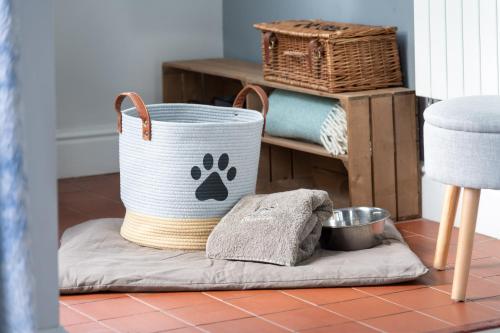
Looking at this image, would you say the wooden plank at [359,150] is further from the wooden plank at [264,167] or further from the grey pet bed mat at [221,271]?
the wooden plank at [264,167]

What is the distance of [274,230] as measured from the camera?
280 centimetres

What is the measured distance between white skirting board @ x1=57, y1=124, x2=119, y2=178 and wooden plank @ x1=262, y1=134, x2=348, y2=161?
815mm

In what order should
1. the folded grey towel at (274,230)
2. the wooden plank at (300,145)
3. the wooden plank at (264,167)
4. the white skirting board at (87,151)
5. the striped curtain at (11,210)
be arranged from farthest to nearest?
the white skirting board at (87,151)
the wooden plank at (264,167)
the wooden plank at (300,145)
the folded grey towel at (274,230)
the striped curtain at (11,210)

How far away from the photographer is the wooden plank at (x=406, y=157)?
11.0 ft

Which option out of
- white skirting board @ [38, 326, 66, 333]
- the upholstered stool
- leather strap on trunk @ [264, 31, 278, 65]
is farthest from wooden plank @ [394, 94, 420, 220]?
white skirting board @ [38, 326, 66, 333]

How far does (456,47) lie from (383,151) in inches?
16.5

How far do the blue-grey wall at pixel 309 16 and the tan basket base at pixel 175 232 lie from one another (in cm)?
92

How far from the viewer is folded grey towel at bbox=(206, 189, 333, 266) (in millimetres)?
2783

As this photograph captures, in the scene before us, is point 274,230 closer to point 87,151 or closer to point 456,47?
point 456,47

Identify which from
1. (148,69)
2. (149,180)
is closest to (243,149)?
(149,180)

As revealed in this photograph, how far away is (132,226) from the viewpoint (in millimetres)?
3092

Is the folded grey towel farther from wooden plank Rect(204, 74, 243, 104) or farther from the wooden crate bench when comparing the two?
wooden plank Rect(204, 74, 243, 104)

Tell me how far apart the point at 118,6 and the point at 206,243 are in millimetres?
1582

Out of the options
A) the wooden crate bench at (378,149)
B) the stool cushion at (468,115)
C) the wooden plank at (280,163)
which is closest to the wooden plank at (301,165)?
the wooden plank at (280,163)
